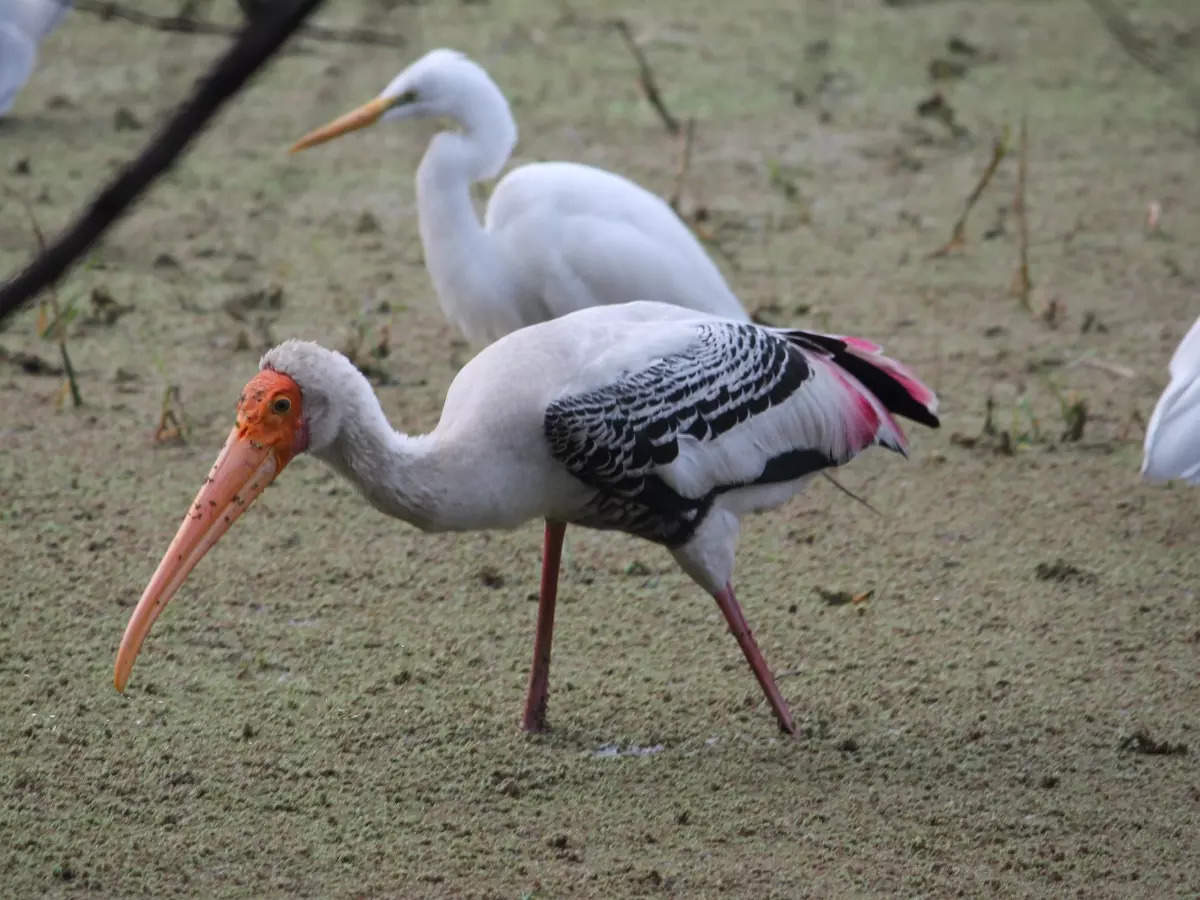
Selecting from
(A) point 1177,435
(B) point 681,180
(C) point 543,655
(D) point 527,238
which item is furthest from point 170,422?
(A) point 1177,435

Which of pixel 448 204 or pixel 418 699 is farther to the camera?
pixel 448 204

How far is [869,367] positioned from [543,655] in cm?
81

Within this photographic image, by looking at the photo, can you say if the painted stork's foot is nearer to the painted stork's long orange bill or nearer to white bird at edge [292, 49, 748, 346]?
white bird at edge [292, 49, 748, 346]

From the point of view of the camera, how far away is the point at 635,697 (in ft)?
11.0

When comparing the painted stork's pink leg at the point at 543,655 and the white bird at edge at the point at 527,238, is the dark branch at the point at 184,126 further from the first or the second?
the white bird at edge at the point at 527,238

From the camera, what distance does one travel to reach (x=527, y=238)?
4.39m

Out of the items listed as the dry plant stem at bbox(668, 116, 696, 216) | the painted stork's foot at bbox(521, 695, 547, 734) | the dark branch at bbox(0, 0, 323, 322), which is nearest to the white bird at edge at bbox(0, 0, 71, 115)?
the dry plant stem at bbox(668, 116, 696, 216)

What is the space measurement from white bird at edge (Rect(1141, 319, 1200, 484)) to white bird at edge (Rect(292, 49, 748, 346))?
120 centimetres

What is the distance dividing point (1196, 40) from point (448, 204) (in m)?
4.80

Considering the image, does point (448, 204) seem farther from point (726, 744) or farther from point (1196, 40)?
point (1196, 40)

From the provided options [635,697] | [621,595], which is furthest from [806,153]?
[635,697]

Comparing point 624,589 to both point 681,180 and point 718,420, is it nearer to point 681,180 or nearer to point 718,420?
point 718,420

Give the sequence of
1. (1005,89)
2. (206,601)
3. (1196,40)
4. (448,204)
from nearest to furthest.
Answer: (206,601)
(448,204)
(1005,89)
(1196,40)

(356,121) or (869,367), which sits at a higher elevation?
(869,367)
